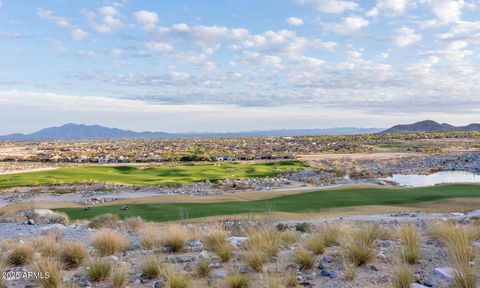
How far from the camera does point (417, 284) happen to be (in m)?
6.27

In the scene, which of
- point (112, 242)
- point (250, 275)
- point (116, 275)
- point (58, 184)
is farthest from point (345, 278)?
point (58, 184)

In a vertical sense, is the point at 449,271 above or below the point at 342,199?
above

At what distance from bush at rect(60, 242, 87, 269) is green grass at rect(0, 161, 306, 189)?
113ft

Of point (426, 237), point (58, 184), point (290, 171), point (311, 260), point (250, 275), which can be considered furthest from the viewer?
point (290, 171)

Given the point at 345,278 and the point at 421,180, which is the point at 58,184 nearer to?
the point at 421,180

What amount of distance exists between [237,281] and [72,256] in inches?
136

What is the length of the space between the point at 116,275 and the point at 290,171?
4621 centimetres

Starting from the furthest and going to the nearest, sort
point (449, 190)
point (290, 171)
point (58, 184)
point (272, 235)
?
point (290, 171)
point (58, 184)
point (449, 190)
point (272, 235)

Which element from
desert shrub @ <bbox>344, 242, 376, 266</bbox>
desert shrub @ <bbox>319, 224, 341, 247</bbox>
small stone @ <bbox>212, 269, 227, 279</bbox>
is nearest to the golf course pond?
desert shrub @ <bbox>319, 224, 341, 247</bbox>

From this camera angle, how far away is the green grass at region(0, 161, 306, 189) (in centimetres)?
4428

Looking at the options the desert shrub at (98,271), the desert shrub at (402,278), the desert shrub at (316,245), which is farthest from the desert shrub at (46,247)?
the desert shrub at (402,278)

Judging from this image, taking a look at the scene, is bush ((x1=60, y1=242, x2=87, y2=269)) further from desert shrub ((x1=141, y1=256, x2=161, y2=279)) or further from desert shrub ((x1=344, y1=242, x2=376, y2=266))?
desert shrub ((x1=344, y1=242, x2=376, y2=266))

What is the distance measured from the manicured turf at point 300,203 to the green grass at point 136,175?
18.5m

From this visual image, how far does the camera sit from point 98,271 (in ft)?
24.3
